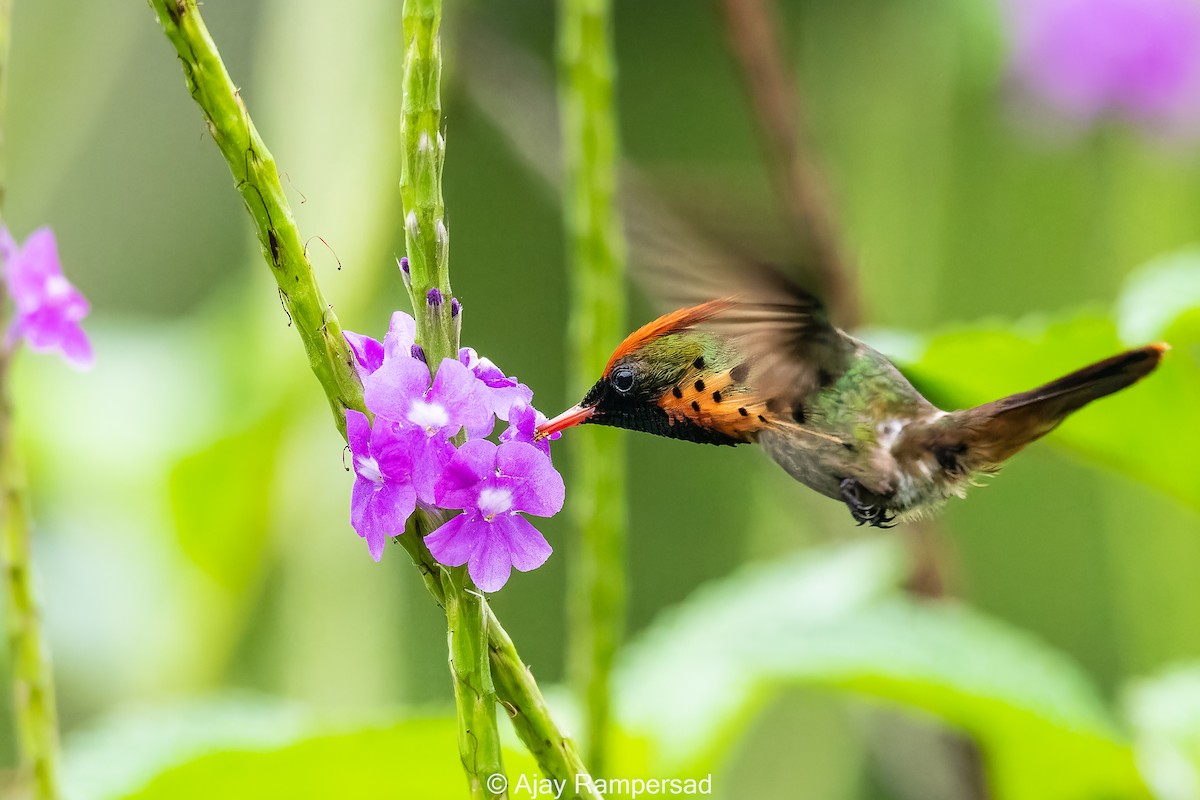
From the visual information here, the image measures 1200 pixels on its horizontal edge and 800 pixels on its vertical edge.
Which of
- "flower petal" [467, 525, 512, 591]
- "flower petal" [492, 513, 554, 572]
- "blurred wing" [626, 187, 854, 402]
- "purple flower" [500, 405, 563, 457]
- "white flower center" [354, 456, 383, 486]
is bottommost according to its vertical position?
"flower petal" [467, 525, 512, 591]

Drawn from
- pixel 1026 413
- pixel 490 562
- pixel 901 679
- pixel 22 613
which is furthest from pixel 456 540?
pixel 901 679

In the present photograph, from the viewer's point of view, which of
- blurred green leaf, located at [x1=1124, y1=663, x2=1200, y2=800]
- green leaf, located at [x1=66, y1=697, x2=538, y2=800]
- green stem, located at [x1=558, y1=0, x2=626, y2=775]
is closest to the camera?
green stem, located at [x1=558, y1=0, x2=626, y2=775]

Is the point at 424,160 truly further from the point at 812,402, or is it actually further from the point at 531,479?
the point at 812,402

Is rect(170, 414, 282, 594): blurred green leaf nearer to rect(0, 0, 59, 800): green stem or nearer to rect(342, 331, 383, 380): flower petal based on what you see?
rect(0, 0, 59, 800): green stem

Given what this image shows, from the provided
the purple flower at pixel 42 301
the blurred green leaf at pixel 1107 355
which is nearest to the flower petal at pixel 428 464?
the purple flower at pixel 42 301

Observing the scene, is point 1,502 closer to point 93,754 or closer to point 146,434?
point 93,754

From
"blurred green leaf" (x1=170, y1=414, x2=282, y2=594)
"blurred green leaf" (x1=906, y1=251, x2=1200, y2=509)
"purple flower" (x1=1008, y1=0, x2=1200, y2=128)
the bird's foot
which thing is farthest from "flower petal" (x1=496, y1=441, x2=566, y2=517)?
"purple flower" (x1=1008, y1=0, x2=1200, y2=128)

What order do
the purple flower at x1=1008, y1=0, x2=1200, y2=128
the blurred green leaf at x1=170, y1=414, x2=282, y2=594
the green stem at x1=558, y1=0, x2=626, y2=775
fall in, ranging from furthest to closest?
the purple flower at x1=1008, y1=0, x2=1200, y2=128 → the blurred green leaf at x1=170, y1=414, x2=282, y2=594 → the green stem at x1=558, y1=0, x2=626, y2=775

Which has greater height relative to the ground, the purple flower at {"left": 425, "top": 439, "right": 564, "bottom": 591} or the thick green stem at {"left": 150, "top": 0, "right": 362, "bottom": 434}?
the thick green stem at {"left": 150, "top": 0, "right": 362, "bottom": 434}

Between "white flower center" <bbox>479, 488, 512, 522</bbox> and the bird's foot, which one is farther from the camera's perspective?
the bird's foot
